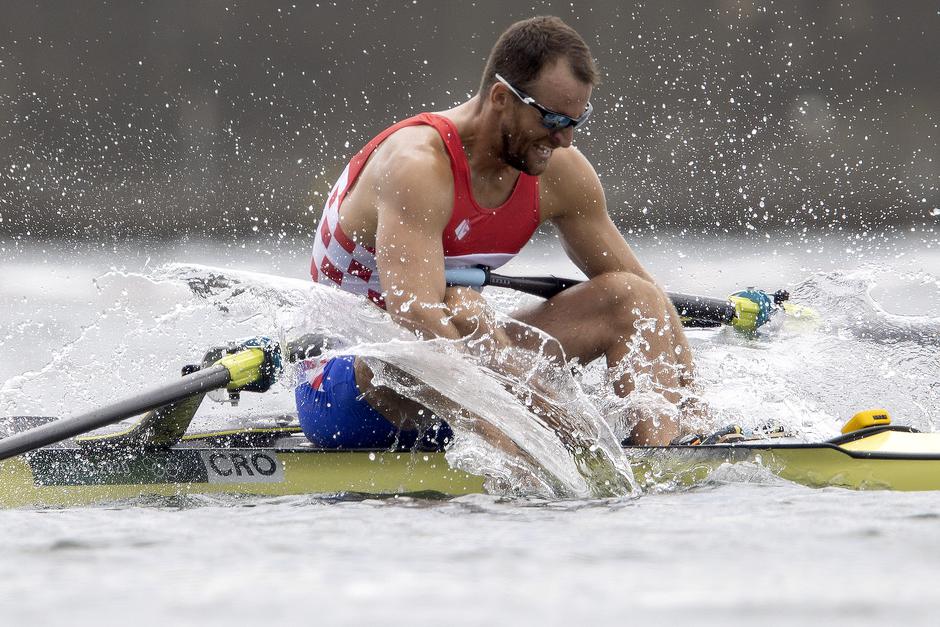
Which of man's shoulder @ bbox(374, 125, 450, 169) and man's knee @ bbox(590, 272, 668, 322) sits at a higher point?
man's shoulder @ bbox(374, 125, 450, 169)

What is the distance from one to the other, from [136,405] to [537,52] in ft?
4.37

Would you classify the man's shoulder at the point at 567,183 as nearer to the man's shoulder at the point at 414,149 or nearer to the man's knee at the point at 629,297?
the man's knee at the point at 629,297

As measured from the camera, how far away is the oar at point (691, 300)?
3.23 m

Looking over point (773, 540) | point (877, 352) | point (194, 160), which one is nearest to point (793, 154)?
point (877, 352)

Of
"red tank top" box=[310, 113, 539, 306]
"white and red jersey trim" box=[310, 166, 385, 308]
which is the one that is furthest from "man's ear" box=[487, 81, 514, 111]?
"white and red jersey trim" box=[310, 166, 385, 308]

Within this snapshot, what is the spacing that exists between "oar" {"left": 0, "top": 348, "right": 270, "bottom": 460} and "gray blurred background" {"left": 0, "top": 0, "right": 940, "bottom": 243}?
4030 millimetres

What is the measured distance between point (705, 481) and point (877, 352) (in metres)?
1.71

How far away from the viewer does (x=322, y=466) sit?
122 inches

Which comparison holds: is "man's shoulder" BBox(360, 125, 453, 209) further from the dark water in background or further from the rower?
the dark water in background

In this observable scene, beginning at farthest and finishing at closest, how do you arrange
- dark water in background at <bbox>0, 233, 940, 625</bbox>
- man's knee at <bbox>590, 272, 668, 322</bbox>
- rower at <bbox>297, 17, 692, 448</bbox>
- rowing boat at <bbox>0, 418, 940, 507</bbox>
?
man's knee at <bbox>590, 272, 668, 322</bbox>, rower at <bbox>297, 17, 692, 448</bbox>, rowing boat at <bbox>0, 418, 940, 507</bbox>, dark water in background at <bbox>0, 233, 940, 625</bbox>

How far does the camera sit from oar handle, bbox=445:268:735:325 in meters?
3.22

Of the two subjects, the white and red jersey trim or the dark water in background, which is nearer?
the dark water in background

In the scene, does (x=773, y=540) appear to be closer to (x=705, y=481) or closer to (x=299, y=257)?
(x=705, y=481)

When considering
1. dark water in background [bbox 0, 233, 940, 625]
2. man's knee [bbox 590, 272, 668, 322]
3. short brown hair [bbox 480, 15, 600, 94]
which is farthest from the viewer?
man's knee [bbox 590, 272, 668, 322]
